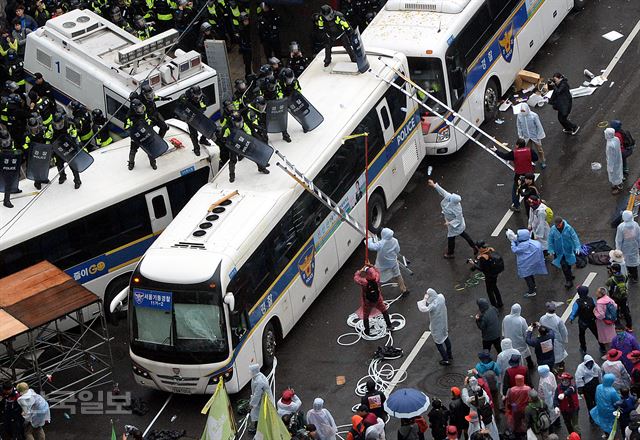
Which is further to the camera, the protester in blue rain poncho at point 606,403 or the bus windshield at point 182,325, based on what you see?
the bus windshield at point 182,325

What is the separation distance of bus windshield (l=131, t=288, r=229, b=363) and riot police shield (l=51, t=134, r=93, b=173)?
11.9 feet

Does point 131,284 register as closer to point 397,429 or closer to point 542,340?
point 397,429

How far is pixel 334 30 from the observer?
3148cm

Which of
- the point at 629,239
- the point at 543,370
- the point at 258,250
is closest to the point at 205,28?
the point at 258,250

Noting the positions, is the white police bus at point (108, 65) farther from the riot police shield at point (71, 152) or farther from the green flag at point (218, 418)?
the green flag at point (218, 418)

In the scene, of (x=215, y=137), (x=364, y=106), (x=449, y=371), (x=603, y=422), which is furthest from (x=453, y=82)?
(x=603, y=422)

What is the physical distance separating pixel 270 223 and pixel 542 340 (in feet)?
16.6

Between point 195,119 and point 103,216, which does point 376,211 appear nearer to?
point 195,119

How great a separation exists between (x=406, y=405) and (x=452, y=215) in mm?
6068

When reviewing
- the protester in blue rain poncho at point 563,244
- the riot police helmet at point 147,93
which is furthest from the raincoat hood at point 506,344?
the riot police helmet at point 147,93

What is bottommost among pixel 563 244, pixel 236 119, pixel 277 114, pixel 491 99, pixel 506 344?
pixel 491 99

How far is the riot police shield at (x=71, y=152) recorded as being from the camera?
1161 inches

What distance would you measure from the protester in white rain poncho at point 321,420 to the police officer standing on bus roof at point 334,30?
8589 millimetres

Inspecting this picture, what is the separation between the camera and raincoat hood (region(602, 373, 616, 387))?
79.9ft
